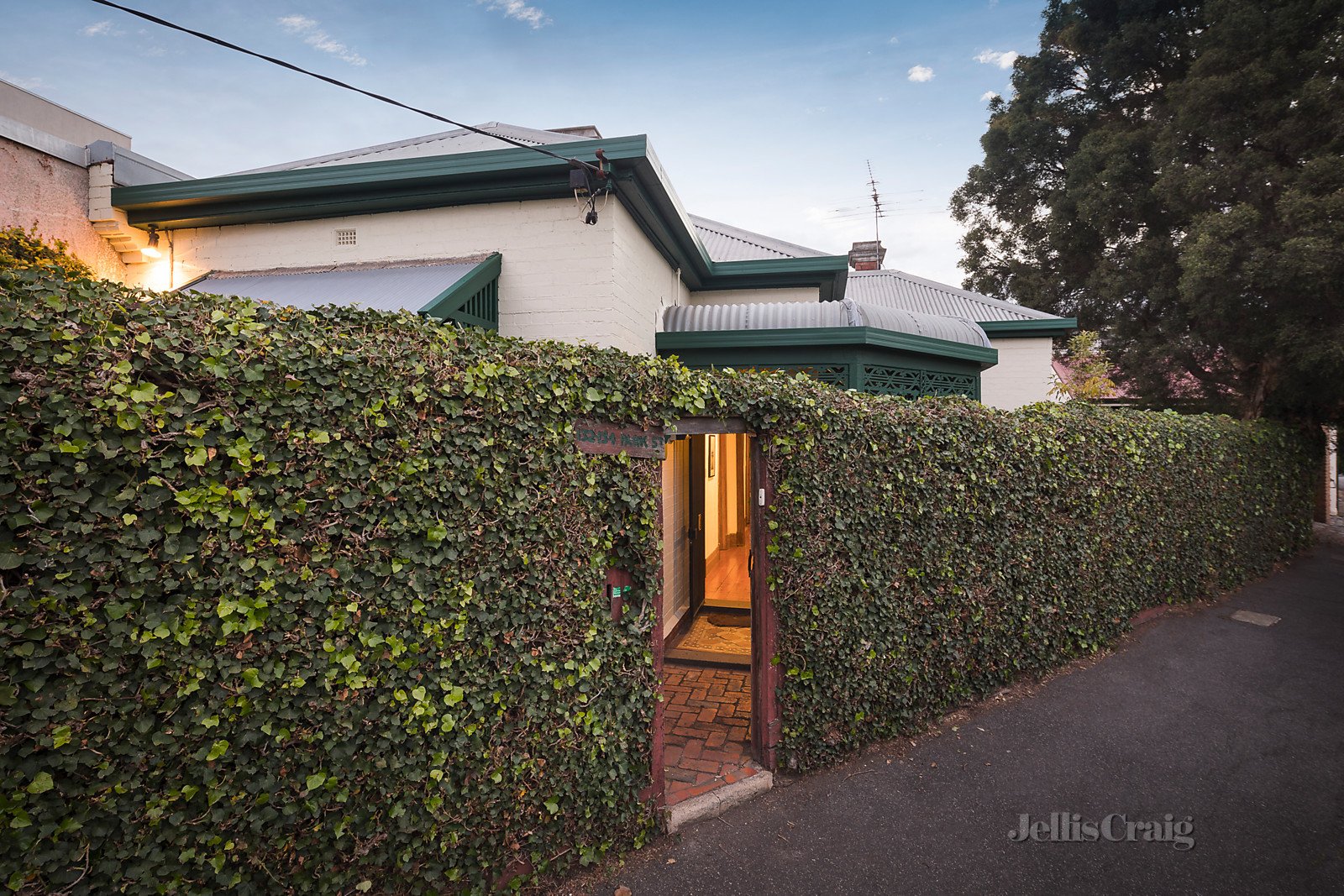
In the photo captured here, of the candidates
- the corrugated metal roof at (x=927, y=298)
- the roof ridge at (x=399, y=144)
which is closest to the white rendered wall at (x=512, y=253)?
the roof ridge at (x=399, y=144)

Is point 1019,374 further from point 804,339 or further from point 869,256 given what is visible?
point 804,339

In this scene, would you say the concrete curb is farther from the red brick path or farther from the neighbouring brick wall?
the neighbouring brick wall

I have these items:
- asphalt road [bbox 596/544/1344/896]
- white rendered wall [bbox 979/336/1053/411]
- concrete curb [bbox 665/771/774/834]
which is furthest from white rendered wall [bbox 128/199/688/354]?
white rendered wall [bbox 979/336/1053/411]

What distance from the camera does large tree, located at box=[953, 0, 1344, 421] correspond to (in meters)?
10.8

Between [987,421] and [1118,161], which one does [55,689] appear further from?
[1118,161]

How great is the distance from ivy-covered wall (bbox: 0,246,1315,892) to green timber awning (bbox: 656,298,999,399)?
2753 millimetres

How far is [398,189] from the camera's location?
6.33 meters

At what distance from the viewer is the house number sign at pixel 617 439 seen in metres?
3.46

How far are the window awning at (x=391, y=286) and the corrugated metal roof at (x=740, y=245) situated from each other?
7055mm

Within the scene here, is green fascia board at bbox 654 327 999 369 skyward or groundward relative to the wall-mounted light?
groundward

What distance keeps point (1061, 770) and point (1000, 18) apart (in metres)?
9.56

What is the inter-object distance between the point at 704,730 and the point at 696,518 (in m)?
3.47

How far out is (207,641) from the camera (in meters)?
2.27

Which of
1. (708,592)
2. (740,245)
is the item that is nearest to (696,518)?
(708,592)
